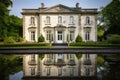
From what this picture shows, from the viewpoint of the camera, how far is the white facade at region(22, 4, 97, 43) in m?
44.4

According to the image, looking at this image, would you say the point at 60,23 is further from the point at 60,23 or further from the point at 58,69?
the point at 58,69

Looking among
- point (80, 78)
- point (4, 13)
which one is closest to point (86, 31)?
point (4, 13)

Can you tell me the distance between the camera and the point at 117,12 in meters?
42.0

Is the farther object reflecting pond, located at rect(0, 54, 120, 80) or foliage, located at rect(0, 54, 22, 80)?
reflecting pond, located at rect(0, 54, 120, 80)

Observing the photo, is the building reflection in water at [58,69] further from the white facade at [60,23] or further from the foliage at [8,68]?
the white facade at [60,23]

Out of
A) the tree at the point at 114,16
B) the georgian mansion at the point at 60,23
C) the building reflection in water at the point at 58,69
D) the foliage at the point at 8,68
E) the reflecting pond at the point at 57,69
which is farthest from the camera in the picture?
the georgian mansion at the point at 60,23

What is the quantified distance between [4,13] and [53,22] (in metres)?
12.2

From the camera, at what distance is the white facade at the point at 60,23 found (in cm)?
4441

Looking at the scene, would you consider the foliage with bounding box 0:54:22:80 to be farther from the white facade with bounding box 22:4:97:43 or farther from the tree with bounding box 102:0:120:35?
the tree with bounding box 102:0:120:35

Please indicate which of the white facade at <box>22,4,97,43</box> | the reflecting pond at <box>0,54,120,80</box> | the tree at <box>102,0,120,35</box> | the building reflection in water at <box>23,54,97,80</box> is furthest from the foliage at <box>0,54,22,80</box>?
the tree at <box>102,0,120,35</box>

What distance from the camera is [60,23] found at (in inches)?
1758

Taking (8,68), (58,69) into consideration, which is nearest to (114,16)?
(58,69)

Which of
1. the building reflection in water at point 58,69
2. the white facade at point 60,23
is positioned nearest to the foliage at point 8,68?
the building reflection in water at point 58,69

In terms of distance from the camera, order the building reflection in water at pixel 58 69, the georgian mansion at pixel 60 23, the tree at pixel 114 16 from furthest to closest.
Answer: the georgian mansion at pixel 60 23 → the tree at pixel 114 16 → the building reflection in water at pixel 58 69
